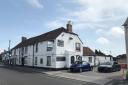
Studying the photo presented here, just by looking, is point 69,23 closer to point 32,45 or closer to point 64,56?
point 64,56

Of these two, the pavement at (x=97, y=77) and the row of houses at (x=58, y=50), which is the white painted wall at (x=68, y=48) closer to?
the row of houses at (x=58, y=50)

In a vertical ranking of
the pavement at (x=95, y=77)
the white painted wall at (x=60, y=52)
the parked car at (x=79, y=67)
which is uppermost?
the white painted wall at (x=60, y=52)

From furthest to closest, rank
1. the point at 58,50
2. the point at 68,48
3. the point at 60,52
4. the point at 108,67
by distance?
the point at 68,48, the point at 60,52, the point at 58,50, the point at 108,67

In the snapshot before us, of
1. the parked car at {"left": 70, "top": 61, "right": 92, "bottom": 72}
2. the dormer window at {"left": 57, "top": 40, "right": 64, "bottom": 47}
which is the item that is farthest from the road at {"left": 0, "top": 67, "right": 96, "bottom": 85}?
the dormer window at {"left": 57, "top": 40, "right": 64, "bottom": 47}

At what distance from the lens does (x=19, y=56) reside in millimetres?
53000

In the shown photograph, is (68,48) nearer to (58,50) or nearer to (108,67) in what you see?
(58,50)

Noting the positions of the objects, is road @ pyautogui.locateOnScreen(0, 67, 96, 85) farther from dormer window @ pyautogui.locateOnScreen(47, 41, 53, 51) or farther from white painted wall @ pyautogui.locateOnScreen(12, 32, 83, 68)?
dormer window @ pyautogui.locateOnScreen(47, 41, 53, 51)

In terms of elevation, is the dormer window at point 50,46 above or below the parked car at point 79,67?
above

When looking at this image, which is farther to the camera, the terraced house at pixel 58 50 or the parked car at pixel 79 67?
the terraced house at pixel 58 50

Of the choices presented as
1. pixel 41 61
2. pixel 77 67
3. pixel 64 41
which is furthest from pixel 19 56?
pixel 77 67

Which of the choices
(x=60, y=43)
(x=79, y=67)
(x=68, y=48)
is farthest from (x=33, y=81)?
(x=68, y=48)

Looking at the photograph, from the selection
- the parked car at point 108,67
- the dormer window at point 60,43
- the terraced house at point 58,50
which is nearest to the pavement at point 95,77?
the parked car at point 108,67

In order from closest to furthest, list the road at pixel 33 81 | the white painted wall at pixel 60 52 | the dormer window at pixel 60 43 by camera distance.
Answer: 1. the road at pixel 33 81
2. the white painted wall at pixel 60 52
3. the dormer window at pixel 60 43

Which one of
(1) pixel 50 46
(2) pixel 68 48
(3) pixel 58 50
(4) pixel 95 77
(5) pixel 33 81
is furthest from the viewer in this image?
(2) pixel 68 48
